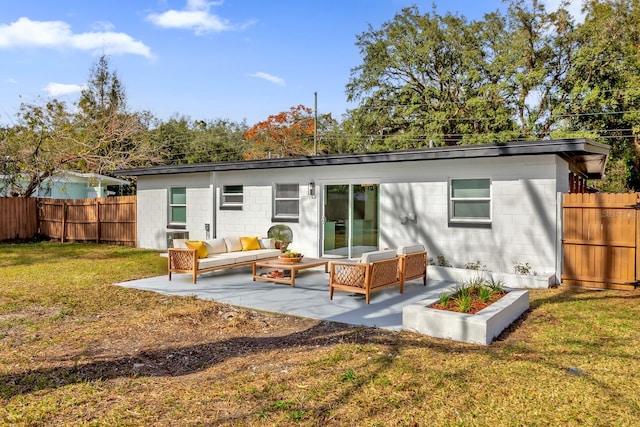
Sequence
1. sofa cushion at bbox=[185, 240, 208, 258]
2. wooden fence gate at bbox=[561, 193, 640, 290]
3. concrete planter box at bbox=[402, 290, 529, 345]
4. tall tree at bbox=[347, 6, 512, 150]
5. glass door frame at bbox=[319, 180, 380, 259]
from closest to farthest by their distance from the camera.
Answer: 1. concrete planter box at bbox=[402, 290, 529, 345]
2. wooden fence gate at bbox=[561, 193, 640, 290]
3. sofa cushion at bbox=[185, 240, 208, 258]
4. glass door frame at bbox=[319, 180, 380, 259]
5. tall tree at bbox=[347, 6, 512, 150]

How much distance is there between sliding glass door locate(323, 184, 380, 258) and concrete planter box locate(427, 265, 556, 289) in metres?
1.86

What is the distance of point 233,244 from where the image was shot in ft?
33.8

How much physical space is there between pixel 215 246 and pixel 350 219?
3.29 metres

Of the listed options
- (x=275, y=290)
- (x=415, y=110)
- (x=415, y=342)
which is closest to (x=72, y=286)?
(x=275, y=290)

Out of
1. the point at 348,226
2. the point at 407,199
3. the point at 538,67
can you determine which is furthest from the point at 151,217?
the point at 538,67

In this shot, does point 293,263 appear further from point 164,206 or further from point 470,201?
point 164,206

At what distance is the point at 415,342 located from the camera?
5012mm

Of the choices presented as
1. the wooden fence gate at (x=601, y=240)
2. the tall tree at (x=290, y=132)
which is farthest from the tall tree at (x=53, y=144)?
the wooden fence gate at (x=601, y=240)

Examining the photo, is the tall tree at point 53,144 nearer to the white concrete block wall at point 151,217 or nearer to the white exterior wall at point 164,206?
the white concrete block wall at point 151,217

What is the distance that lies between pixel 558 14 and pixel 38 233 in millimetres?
25412

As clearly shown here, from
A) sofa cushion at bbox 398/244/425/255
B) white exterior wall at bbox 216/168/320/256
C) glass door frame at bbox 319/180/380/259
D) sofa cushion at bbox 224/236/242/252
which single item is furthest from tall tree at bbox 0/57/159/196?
sofa cushion at bbox 398/244/425/255

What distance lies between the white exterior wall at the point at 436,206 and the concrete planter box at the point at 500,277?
1.08ft

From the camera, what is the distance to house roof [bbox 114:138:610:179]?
7.94 metres

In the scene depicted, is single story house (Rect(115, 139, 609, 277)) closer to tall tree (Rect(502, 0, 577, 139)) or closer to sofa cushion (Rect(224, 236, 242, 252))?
sofa cushion (Rect(224, 236, 242, 252))
